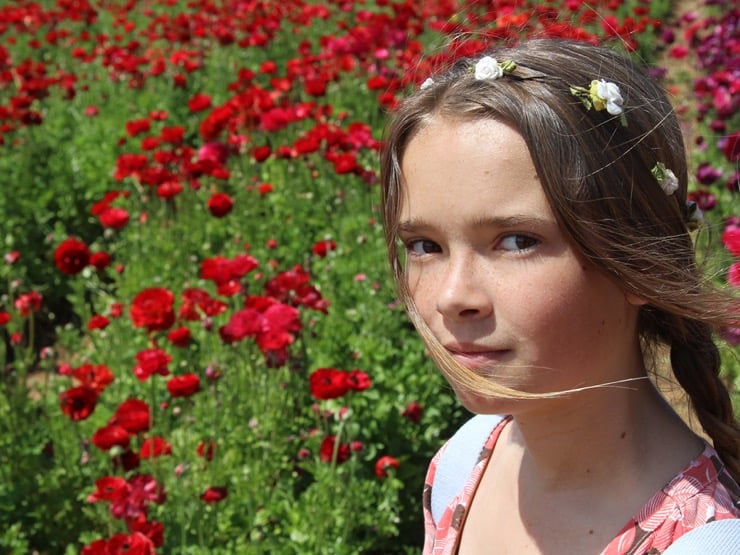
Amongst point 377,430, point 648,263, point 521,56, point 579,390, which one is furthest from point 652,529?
point 377,430

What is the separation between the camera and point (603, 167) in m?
1.14

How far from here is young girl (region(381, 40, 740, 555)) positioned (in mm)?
1121

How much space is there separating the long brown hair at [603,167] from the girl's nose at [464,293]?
0.06m

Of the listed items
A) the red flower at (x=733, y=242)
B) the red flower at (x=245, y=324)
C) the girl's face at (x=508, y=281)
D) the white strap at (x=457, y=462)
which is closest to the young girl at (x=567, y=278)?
the girl's face at (x=508, y=281)

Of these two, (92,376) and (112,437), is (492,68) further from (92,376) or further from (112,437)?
(92,376)

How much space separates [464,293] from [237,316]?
4.74 feet

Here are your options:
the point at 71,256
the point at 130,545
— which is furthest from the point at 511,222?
the point at 71,256

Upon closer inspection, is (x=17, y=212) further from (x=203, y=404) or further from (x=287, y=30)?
(x=287, y=30)

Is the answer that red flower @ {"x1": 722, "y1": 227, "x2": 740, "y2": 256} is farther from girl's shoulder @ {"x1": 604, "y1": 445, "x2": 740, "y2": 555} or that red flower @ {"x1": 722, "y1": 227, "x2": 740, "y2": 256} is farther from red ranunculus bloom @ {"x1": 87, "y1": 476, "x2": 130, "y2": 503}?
red ranunculus bloom @ {"x1": 87, "y1": 476, "x2": 130, "y2": 503}

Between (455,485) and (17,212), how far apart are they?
4.15 m

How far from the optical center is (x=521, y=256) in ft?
3.69

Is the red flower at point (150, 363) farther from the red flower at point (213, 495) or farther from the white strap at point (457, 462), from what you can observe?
the white strap at point (457, 462)

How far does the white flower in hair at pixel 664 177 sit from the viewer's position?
1179 mm

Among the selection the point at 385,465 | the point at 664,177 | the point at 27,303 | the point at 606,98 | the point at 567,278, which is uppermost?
the point at 606,98
